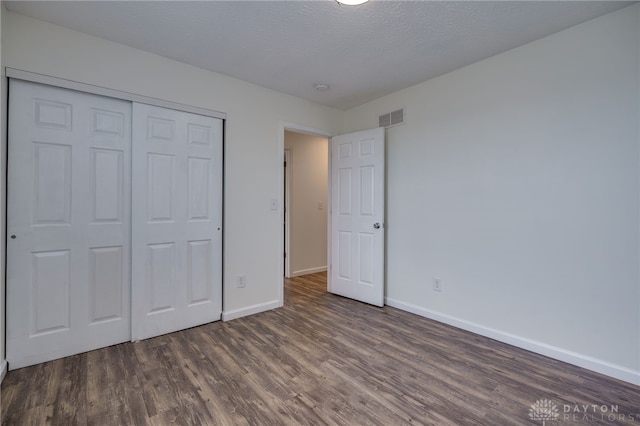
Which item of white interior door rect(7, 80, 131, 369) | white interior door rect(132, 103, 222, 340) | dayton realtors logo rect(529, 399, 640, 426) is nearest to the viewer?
dayton realtors logo rect(529, 399, 640, 426)

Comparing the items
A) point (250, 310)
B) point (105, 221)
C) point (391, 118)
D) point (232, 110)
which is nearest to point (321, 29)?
point (232, 110)

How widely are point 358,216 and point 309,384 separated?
2101 mm

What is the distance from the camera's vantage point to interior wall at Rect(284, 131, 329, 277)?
191 inches

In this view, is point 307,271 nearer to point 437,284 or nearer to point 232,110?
point 437,284

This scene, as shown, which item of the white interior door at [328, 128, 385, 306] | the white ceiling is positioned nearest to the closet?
the white ceiling

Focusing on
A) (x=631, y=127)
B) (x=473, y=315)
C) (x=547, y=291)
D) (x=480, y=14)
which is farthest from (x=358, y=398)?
(x=480, y=14)

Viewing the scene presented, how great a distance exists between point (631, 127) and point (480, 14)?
4.15ft

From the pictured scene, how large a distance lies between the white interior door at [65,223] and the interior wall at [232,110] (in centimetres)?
23

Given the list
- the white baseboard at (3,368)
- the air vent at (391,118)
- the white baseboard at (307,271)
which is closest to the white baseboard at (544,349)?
the air vent at (391,118)

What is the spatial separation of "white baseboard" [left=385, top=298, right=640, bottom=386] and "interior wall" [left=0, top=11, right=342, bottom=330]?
180cm

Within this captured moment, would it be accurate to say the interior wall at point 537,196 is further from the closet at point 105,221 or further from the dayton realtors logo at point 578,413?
the closet at point 105,221

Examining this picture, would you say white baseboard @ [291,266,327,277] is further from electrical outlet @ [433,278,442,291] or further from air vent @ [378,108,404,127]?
air vent @ [378,108,404,127]

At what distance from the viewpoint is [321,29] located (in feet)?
Answer: 7.15

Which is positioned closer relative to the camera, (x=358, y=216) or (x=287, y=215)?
(x=358, y=216)
